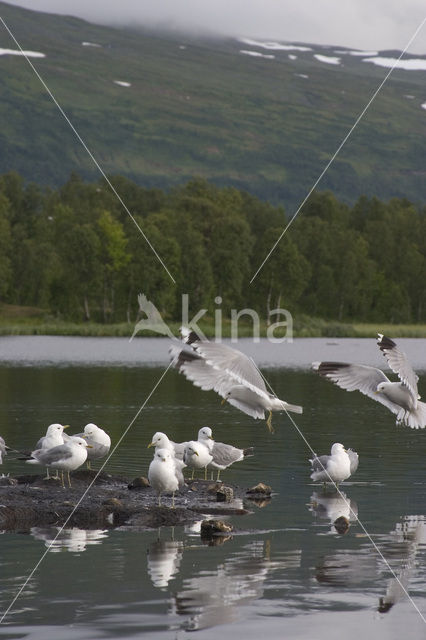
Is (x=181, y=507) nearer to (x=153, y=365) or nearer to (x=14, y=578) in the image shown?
(x=14, y=578)

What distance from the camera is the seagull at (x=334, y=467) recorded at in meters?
20.4

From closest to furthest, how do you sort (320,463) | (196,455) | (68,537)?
(68,537) < (196,455) < (320,463)

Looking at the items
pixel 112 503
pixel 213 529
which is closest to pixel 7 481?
pixel 112 503

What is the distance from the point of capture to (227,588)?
13.4 metres

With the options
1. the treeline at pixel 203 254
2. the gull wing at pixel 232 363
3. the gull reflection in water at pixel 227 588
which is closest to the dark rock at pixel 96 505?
the gull wing at pixel 232 363

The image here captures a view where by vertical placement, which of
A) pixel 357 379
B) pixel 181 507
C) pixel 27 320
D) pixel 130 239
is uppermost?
pixel 357 379

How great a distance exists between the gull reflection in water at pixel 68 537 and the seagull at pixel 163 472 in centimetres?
147

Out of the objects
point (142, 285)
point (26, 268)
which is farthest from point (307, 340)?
point (26, 268)

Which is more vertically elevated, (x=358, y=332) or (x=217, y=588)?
(x=217, y=588)

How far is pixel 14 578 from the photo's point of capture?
1364cm

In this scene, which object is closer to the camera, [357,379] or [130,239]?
[357,379]

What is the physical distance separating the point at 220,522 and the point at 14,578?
12.9ft

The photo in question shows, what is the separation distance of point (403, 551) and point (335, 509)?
127 inches

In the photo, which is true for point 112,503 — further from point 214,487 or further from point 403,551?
point 403,551
